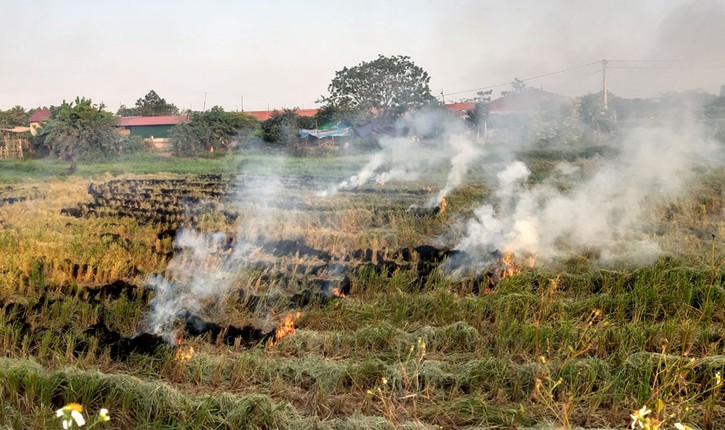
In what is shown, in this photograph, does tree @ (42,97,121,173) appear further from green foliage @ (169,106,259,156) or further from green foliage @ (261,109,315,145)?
green foliage @ (261,109,315,145)

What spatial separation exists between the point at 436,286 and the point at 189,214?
6.95 m

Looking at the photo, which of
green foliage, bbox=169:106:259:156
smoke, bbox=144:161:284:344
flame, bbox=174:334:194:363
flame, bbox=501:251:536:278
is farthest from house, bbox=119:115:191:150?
flame, bbox=174:334:194:363

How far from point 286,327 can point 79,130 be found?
20227mm

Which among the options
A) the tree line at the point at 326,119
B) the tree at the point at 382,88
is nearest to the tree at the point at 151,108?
the tree line at the point at 326,119

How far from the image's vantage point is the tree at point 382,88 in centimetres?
2589

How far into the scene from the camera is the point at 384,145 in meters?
24.9

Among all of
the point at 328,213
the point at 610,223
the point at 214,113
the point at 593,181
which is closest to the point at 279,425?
the point at 610,223

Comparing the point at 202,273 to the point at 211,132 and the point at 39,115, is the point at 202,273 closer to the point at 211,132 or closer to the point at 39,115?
the point at 211,132

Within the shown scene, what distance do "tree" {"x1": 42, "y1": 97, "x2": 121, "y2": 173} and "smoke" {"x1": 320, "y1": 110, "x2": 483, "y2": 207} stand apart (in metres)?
10.4

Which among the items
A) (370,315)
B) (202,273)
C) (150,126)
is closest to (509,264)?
(370,315)

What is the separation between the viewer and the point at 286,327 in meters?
5.00

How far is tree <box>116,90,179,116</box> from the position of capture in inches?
1992

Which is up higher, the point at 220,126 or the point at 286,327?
the point at 220,126

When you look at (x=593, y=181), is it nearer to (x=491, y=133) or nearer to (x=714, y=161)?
(x=714, y=161)
